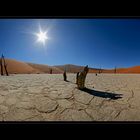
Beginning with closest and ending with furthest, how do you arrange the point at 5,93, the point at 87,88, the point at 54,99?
the point at 54,99 → the point at 5,93 → the point at 87,88

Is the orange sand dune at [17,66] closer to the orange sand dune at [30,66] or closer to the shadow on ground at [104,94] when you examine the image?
the orange sand dune at [30,66]

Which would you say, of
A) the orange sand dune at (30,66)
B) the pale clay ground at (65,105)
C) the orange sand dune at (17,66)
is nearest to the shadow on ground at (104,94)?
the pale clay ground at (65,105)

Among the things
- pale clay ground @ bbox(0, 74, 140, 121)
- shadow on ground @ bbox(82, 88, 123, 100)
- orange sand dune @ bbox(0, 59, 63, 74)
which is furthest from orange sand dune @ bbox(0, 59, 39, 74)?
shadow on ground @ bbox(82, 88, 123, 100)

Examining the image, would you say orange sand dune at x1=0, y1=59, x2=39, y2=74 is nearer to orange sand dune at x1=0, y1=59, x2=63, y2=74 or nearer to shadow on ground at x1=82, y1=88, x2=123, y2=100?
orange sand dune at x1=0, y1=59, x2=63, y2=74

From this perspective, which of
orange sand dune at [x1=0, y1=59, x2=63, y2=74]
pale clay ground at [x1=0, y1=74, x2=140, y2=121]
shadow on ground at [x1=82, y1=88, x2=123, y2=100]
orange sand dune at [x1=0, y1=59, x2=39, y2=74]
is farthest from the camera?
orange sand dune at [x1=0, y1=59, x2=39, y2=74]

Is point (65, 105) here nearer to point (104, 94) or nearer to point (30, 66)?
point (104, 94)

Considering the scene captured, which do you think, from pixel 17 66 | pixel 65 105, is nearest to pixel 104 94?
pixel 65 105
